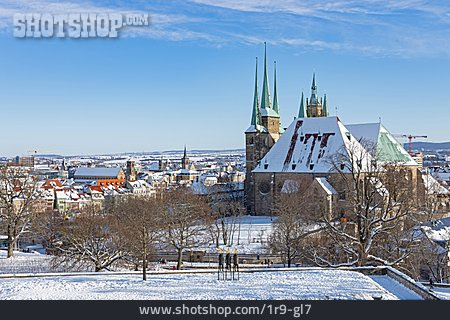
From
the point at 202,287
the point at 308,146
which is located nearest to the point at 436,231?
the point at 308,146

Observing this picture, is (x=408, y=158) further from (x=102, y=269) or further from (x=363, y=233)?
(x=102, y=269)

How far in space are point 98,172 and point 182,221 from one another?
115 metres

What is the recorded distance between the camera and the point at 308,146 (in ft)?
186

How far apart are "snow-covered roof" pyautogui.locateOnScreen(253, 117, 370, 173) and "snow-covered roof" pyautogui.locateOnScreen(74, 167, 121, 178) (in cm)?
8258

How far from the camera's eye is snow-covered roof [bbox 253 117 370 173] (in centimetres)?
5469

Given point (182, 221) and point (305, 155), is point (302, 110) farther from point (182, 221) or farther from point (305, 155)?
point (182, 221)

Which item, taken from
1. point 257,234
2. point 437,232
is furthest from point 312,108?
point 437,232

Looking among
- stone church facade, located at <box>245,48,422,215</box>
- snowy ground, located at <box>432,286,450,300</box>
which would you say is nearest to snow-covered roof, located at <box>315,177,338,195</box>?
stone church facade, located at <box>245,48,422,215</box>

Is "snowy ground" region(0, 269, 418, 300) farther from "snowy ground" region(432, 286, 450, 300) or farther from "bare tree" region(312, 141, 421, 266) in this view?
"bare tree" region(312, 141, 421, 266)

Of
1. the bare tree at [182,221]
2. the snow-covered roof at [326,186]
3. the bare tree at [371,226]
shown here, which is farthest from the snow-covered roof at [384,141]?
the bare tree at [371,226]
